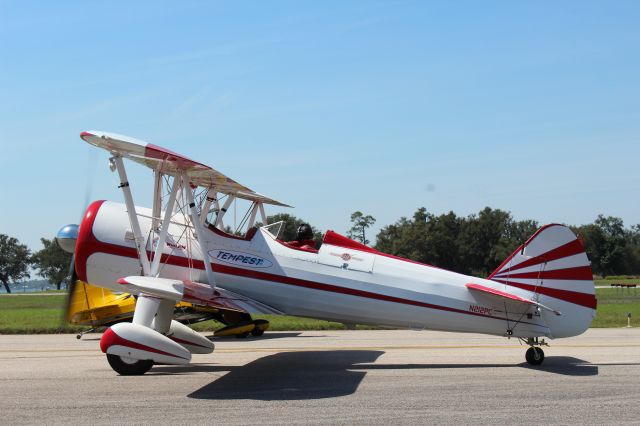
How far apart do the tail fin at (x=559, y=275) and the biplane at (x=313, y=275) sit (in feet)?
0.05

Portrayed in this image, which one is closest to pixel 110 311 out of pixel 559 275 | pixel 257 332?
pixel 257 332

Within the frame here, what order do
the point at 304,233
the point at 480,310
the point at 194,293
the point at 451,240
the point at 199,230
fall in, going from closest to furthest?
the point at 194,293, the point at 199,230, the point at 480,310, the point at 304,233, the point at 451,240

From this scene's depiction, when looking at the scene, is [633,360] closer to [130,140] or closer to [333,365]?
[333,365]

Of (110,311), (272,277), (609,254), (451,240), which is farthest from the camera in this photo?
(609,254)

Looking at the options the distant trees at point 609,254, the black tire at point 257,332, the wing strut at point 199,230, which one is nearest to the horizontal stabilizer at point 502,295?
the wing strut at point 199,230

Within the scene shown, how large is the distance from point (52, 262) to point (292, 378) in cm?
8256

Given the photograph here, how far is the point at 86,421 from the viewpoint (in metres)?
7.37

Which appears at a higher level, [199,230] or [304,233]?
[304,233]

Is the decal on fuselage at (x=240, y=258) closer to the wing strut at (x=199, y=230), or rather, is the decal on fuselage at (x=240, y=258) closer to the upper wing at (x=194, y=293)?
the wing strut at (x=199, y=230)

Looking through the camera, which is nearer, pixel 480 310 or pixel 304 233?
pixel 480 310

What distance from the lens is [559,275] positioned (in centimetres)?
1118

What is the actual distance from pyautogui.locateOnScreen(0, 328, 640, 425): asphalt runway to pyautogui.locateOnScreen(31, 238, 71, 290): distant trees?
2091 inches

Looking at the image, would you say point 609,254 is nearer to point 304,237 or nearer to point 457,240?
point 457,240

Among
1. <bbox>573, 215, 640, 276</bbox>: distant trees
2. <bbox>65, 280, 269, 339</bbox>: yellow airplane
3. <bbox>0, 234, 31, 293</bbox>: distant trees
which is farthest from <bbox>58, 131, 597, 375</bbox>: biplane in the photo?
<bbox>0, 234, 31, 293</bbox>: distant trees
